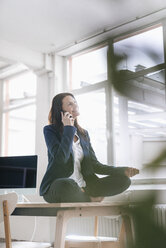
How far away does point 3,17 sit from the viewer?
311 cm

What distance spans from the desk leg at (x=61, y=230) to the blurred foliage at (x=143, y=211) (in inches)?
67.6

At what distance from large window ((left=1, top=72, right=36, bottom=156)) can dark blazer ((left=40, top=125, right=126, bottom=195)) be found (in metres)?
3.02

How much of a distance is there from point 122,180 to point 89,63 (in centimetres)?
165

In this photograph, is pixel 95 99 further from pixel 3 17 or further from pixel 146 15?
pixel 3 17

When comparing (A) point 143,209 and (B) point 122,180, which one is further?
(B) point 122,180

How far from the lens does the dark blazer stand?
2035mm

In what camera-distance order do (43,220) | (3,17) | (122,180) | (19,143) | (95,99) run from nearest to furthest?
(95,99) → (122,180) → (3,17) → (43,220) → (19,143)

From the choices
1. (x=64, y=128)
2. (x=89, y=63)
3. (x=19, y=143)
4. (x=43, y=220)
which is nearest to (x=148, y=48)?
(x=89, y=63)

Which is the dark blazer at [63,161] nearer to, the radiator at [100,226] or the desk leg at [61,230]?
the desk leg at [61,230]

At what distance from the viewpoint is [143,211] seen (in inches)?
6.0

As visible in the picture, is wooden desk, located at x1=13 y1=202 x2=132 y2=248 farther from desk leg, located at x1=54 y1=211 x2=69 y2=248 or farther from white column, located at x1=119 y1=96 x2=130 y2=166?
white column, located at x1=119 y1=96 x2=130 y2=166

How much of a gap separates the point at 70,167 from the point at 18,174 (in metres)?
0.73

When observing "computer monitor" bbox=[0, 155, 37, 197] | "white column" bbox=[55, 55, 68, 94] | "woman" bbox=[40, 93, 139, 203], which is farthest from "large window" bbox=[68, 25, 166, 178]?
"white column" bbox=[55, 55, 68, 94]

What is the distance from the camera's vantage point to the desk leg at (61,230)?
70.5 inches
